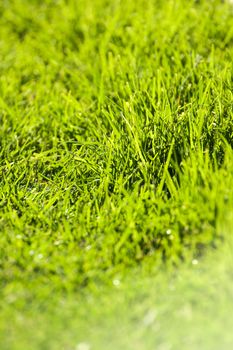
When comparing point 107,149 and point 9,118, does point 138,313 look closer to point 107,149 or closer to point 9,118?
point 107,149

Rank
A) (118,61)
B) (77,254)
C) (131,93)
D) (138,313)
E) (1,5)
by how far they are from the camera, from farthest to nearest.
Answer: (1,5), (118,61), (131,93), (77,254), (138,313)

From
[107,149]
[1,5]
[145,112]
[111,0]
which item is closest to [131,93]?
[145,112]

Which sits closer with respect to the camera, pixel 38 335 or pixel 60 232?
pixel 38 335

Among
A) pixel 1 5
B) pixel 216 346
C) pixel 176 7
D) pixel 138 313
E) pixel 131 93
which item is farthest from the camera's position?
pixel 1 5

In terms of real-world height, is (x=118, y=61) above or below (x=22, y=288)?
above
